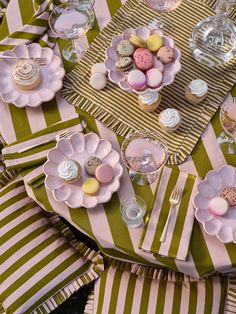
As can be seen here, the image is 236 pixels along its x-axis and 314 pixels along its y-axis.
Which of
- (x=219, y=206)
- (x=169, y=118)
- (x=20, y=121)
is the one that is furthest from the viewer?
(x=20, y=121)

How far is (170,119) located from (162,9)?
51 cm

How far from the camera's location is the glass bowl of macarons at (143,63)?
5.43 feet

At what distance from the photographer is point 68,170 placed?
5.47 feet

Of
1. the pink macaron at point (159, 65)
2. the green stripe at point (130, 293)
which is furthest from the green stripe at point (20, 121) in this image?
the green stripe at point (130, 293)

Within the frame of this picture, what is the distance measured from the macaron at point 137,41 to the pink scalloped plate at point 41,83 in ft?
1.09

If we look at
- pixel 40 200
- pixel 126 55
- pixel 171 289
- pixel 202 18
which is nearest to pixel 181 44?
pixel 202 18

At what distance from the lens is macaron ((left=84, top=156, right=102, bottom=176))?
169cm

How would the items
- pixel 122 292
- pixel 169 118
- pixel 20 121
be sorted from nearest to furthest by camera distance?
pixel 169 118
pixel 20 121
pixel 122 292

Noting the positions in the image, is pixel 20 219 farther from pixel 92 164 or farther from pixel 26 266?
pixel 92 164

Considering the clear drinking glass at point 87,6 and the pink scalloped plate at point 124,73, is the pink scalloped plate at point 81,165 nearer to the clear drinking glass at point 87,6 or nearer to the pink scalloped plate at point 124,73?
the pink scalloped plate at point 124,73

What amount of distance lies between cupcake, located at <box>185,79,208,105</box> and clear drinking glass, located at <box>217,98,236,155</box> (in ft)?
0.33

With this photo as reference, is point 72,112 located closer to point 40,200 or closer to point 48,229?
point 40,200

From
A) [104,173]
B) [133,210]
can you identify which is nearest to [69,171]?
[104,173]

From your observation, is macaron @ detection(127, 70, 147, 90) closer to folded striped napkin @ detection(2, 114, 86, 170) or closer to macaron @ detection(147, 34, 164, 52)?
macaron @ detection(147, 34, 164, 52)
